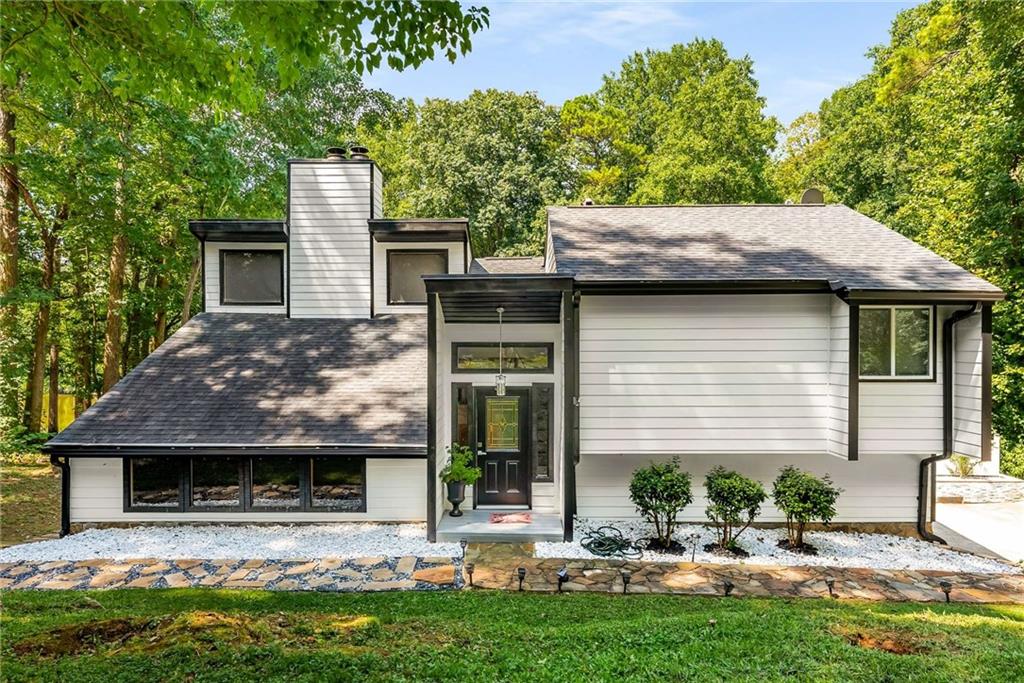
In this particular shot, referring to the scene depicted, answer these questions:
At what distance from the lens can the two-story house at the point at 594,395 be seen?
24.4 ft

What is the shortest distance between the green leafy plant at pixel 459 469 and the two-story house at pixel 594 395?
0.31 metres

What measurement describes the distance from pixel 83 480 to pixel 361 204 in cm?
689

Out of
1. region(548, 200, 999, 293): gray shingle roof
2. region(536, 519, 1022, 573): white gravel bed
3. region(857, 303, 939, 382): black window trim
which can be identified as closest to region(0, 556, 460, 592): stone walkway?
region(536, 519, 1022, 573): white gravel bed

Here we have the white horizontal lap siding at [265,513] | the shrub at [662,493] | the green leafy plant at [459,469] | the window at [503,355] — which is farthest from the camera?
the window at [503,355]

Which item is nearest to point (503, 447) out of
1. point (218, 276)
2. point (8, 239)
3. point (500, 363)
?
point (500, 363)

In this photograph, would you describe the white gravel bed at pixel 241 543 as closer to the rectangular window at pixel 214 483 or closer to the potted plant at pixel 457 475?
the rectangular window at pixel 214 483

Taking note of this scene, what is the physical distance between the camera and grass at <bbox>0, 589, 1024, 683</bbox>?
3674 mm

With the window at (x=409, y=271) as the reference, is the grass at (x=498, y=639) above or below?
below

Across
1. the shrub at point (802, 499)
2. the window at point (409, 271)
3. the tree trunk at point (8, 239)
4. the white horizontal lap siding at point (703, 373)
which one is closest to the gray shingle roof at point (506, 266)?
the window at point (409, 271)

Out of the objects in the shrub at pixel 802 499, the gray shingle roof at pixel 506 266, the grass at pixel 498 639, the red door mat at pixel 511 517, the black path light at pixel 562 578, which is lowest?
the red door mat at pixel 511 517

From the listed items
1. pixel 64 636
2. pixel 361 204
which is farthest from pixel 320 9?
pixel 361 204

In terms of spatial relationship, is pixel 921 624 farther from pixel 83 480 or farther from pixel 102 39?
pixel 83 480

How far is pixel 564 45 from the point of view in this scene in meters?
8.46

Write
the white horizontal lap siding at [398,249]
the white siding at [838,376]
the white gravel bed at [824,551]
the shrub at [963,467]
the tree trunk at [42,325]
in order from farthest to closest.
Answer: the tree trunk at [42,325]
the shrub at [963,467]
the white horizontal lap siding at [398,249]
the white siding at [838,376]
the white gravel bed at [824,551]
